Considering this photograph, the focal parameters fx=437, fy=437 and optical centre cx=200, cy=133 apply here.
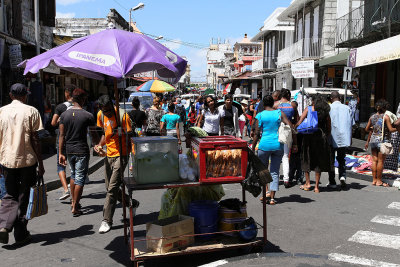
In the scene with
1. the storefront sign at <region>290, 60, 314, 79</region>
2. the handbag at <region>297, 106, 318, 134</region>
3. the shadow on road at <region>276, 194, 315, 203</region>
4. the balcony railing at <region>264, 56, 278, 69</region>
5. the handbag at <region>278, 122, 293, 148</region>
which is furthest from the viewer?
the balcony railing at <region>264, 56, 278, 69</region>

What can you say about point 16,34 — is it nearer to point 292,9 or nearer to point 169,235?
Answer: point 169,235

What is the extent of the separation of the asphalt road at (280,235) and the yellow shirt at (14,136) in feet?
3.47

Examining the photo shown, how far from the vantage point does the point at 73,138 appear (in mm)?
6641

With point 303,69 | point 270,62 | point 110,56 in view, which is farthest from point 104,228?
point 270,62

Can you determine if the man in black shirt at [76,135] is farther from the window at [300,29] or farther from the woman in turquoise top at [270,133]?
the window at [300,29]

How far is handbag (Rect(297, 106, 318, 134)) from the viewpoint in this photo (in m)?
8.36

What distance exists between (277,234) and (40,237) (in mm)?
3107

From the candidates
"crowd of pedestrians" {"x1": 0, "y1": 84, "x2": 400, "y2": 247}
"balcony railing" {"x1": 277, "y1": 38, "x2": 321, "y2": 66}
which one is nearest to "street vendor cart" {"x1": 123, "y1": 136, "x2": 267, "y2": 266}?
"crowd of pedestrians" {"x1": 0, "y1": 84, "x2": 400, "y2": 247}

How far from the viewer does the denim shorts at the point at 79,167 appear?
21.4 ft

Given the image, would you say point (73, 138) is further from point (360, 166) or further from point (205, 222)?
point (360, 166)

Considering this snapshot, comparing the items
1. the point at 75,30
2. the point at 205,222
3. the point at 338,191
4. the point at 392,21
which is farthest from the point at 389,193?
the point at 75,30

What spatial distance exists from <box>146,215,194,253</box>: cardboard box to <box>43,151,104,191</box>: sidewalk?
485 centimetres

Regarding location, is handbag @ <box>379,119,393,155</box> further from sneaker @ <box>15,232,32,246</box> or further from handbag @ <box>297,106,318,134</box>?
sneaker @ <box>15,232,32,246</box>

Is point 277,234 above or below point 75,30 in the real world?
below
